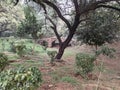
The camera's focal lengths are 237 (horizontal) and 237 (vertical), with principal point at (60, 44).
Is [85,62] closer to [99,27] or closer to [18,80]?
[18,80]

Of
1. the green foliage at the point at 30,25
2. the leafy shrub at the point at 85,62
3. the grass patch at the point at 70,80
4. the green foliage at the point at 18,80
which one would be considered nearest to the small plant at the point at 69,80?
the grass patch at the point at 70,80

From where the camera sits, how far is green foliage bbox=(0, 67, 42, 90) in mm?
3697

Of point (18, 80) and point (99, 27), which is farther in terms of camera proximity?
point (99, 27)

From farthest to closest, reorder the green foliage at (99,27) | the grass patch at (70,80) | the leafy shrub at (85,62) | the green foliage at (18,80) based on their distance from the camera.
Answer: the green foliage at (99,27), the leafy shrub at (85,62), the grass patch at (70,80), the green foliage at (18,80)

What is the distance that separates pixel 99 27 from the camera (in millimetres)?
11930

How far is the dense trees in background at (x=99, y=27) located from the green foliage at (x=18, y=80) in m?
7.94

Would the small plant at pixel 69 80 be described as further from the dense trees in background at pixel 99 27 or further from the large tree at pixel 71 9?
the dense trees in background at pixel 99 27

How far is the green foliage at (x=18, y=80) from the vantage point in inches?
146

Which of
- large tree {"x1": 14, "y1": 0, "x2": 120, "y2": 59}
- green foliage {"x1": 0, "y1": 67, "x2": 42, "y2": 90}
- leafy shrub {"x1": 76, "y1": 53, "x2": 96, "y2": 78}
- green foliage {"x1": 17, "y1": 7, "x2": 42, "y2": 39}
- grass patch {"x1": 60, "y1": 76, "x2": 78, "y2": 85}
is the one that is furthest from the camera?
green foliage {"x1": 17, "y1": 7, "x2": 42, "y2": 39}

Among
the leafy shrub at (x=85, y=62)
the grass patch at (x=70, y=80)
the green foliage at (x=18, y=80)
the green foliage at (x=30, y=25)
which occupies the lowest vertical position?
the grass patch at (x=70, y=80)

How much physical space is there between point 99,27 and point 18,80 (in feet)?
28.6

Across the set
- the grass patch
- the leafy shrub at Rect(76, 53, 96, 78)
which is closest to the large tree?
the leafy shrub at Rect(76, 53, 96, 78)

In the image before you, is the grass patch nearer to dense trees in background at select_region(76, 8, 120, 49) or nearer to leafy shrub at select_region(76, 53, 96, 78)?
leafy shrub at select_region(76, 53, 96, 78)

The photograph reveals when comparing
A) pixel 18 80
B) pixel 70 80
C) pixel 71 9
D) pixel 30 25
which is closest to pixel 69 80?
pixel 70 80
